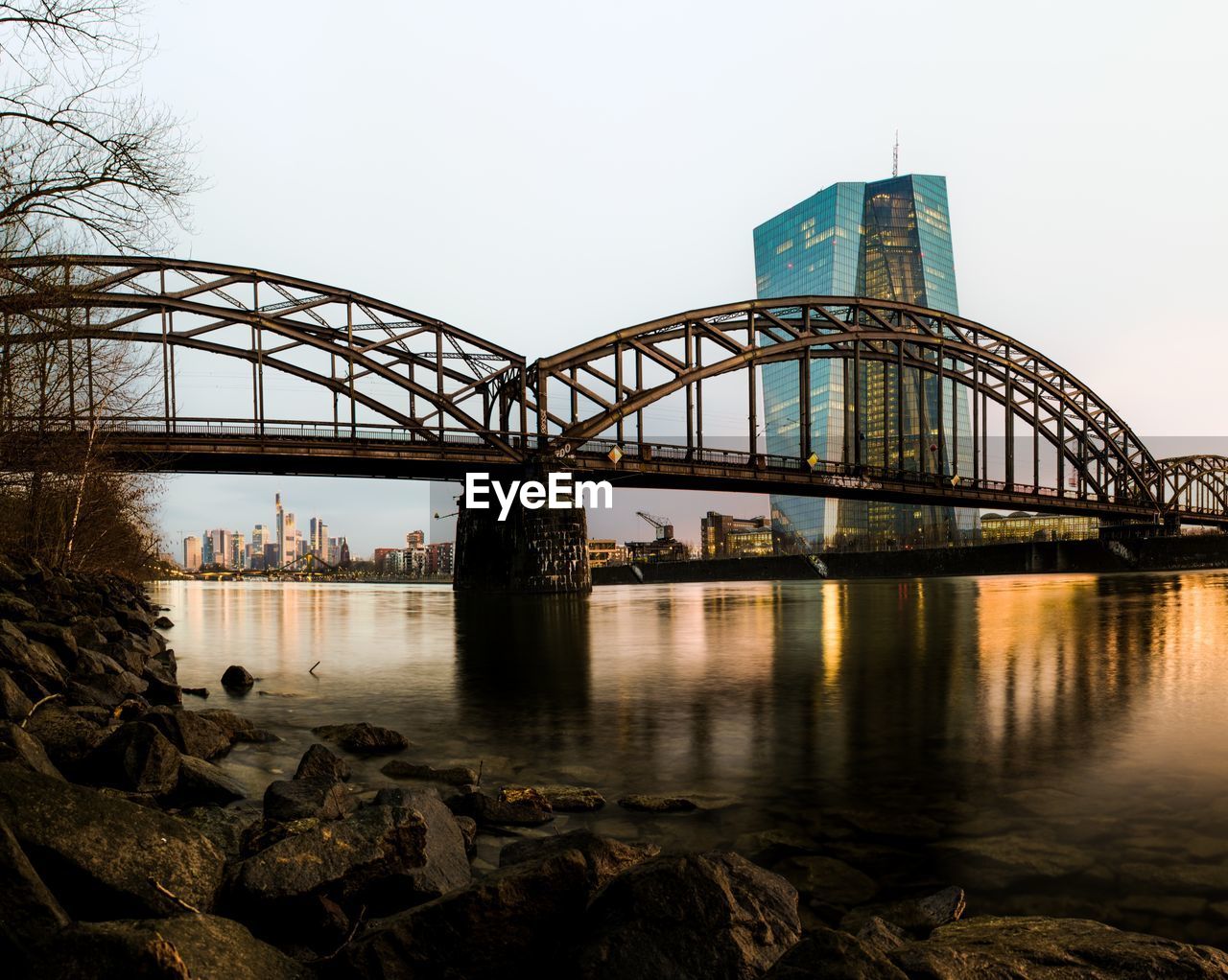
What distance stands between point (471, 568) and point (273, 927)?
57.7 meters

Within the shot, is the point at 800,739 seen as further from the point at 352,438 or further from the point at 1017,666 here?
the point at 352,438

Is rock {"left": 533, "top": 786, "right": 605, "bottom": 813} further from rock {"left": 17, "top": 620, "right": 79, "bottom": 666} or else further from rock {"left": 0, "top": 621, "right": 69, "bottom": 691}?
rock {"left": 17, "top": 620, "right": 79, "bottom": 666}

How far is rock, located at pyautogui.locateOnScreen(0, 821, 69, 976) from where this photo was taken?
2.65 m

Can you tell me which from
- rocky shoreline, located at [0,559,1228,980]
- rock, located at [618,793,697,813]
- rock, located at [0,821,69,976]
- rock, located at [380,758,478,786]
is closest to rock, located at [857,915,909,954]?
rocky shoreline, located at [0,559,1228,980]

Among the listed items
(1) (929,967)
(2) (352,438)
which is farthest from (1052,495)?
(1) (929,967)

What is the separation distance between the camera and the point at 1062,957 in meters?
3.13

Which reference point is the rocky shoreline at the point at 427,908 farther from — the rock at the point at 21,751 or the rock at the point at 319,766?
the rock at the point at 319,766

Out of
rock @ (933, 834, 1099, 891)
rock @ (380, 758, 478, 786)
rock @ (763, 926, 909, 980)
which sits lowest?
rock @ (380, 758, 478, 786)

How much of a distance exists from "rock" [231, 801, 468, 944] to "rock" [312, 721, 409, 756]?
4474 millimetres

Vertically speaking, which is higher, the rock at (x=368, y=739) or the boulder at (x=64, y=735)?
the boulder at (x=64, y=735)

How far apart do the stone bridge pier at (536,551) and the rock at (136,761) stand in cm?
4855

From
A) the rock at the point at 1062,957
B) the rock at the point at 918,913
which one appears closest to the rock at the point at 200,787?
the rock at the point at 918,913

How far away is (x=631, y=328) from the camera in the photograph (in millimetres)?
65688

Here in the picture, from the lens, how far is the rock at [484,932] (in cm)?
312
